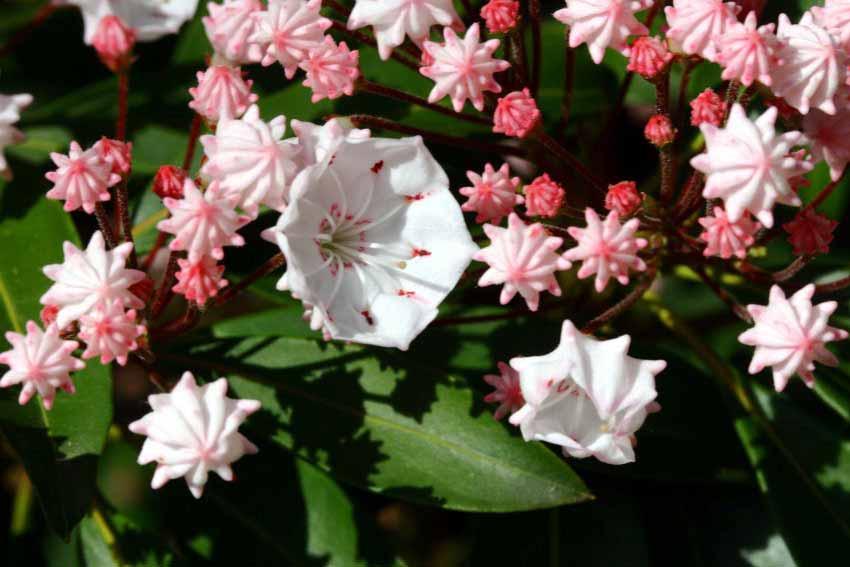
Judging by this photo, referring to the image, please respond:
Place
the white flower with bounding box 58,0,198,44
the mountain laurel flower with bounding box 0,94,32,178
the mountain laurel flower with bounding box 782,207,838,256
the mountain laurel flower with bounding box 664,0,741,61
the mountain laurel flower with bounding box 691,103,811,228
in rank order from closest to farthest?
the mountain laurel flower with bounding box 691,103,811,228 → the mountain laurel flower with bounding box 664,0,741,61 → the mountain laurel flower with bounding box 782,207,838,256 → the mountain laurel flower with bounding box 0,94,32,178 → the white flower with bounding box 58,0,198,44

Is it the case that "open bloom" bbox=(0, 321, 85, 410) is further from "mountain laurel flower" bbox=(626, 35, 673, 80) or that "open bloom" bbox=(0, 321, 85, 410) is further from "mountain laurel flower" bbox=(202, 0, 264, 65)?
"mountain laurel flower" bbox=(626, 35, 673, 80)

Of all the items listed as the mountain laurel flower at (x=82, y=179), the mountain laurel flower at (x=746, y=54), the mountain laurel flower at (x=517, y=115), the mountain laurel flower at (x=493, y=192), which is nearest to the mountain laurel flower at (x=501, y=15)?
the mountain laurel flower at (x=517, y=115)

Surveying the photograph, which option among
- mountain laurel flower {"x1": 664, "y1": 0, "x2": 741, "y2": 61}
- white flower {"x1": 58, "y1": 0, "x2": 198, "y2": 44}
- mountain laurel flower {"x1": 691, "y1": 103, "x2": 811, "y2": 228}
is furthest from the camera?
white flower {"x1": 58, "y1": 0, "x2": 198, "y2": 44}

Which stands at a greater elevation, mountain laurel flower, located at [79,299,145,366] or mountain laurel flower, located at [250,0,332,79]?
mountain laurel flower, located at [250,0,332,79]

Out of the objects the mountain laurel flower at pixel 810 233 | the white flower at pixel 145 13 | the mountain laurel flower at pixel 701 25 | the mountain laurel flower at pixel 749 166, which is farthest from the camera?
the white flower at pixel 145 13

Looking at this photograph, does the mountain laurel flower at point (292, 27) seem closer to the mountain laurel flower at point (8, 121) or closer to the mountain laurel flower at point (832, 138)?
the mountain laurel flower at point (8, 121)

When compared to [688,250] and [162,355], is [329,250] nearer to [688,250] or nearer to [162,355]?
[162,355]

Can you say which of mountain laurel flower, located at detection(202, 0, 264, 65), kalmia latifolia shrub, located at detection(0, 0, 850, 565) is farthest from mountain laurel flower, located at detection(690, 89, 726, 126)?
mountain laurel flower, located at detection(202, 0, 264, 65)
